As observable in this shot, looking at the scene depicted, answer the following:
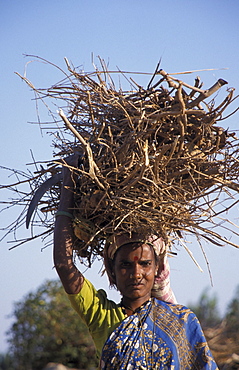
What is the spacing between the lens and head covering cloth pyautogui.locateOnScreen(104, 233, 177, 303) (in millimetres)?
2783

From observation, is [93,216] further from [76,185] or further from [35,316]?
[35,316]

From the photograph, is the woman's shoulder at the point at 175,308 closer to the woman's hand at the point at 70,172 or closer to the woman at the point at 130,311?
the woman at the point at 130,311

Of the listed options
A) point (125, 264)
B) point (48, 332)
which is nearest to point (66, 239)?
point (125, 264)

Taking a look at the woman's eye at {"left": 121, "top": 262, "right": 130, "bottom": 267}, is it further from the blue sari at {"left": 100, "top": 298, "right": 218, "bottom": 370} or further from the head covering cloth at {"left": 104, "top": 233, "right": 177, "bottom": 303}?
the blue sari at {"left": 100, "top": 298, "right": 218, "bottom": 370}

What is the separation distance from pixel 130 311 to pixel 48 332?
19.7 ft

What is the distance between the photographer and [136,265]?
275 centimetres

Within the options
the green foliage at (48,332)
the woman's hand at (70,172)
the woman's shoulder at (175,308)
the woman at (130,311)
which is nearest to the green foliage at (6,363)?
the green foliage at (48,332)

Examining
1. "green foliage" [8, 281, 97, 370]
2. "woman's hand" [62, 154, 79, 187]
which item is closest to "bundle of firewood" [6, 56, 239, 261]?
"woman's hand" [62, 154, 79, 187]

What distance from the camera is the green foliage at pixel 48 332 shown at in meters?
8.45

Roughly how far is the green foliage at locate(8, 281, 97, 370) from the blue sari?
5918mm

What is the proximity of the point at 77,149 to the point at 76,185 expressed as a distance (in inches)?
7.3

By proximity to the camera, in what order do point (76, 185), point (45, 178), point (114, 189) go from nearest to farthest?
1. point (114, 189)
2. point (76, 185)
3. point (45, 178)

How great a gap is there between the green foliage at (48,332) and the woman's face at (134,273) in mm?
5849

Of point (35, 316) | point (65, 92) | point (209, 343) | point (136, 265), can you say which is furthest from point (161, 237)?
point (35, 316)
